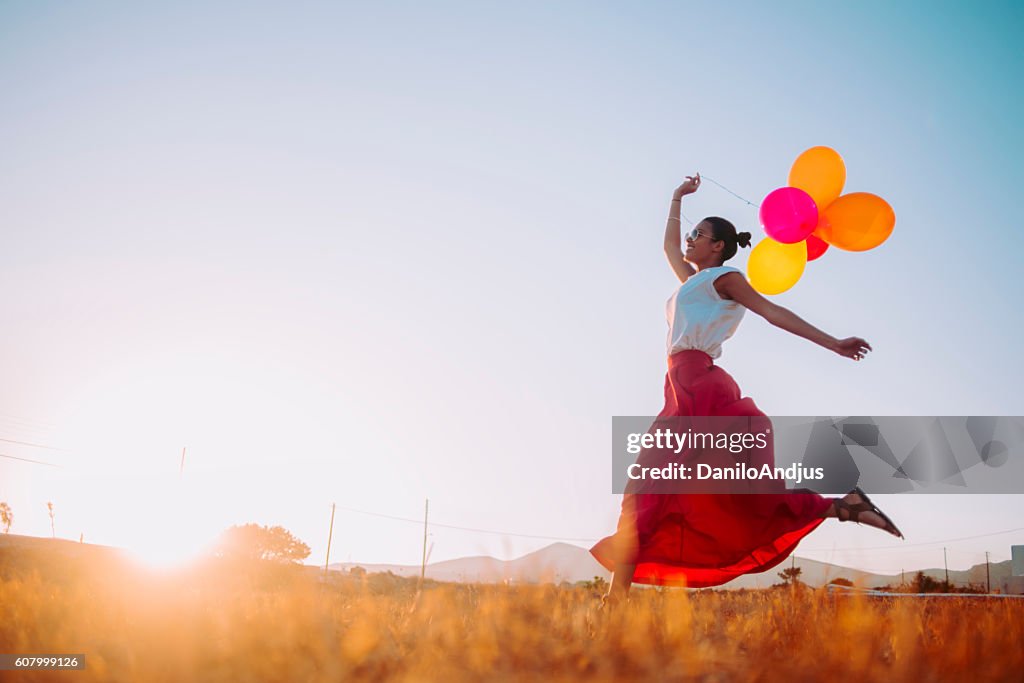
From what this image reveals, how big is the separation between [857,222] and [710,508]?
2381 mm

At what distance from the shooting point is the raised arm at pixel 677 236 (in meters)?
5.14

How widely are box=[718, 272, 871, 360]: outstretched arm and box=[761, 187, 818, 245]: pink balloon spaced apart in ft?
2.73

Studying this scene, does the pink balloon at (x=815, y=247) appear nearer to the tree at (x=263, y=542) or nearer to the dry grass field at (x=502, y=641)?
the dry grass field at (x=502, y=641)

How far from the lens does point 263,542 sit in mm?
53938

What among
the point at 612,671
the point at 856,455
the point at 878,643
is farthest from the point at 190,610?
the point at 856,455

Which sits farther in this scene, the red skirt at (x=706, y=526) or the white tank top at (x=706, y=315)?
the white tank top at (x=706, y=315)

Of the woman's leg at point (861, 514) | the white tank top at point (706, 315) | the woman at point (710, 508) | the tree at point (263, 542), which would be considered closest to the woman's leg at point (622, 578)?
the woman at point (710, 508)

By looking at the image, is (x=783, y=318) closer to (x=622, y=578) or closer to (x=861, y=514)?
(x=861, y=514)

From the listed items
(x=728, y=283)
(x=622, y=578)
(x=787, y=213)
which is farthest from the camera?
(x=787, y=213)

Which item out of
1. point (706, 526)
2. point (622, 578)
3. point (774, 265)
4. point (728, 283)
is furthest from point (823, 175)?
point (622, 578)

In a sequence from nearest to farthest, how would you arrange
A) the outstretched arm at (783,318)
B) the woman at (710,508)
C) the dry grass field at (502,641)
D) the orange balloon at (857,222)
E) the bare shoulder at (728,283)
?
the dry grass field at (502,641)
the outstretched arm at (783,318)
the woman at (710,508)
the bare shoulder at (728,283)
the orange balloon at (857,222)

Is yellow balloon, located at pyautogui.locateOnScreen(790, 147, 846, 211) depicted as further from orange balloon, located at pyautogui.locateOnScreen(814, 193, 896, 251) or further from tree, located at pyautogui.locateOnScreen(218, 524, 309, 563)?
tree, located at pyautogui.locateOnScreen(218, 524, 309, 563)

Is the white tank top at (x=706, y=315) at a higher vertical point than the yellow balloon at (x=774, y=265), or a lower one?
lower

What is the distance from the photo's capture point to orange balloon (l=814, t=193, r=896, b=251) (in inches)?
185
